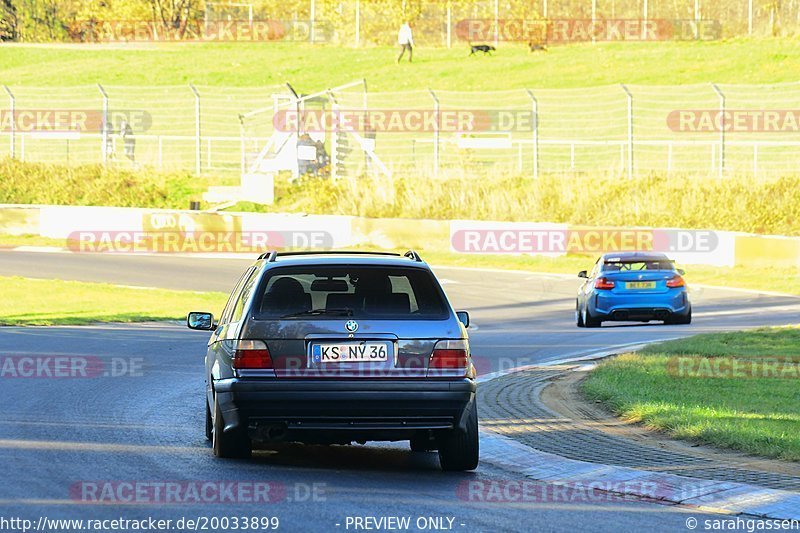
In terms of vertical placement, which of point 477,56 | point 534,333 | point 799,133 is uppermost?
point 477,56

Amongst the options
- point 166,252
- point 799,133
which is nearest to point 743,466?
point 166,252

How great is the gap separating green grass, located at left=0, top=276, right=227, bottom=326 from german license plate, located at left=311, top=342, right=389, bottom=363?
40.3 feet

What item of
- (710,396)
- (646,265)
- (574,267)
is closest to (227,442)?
(710,396)

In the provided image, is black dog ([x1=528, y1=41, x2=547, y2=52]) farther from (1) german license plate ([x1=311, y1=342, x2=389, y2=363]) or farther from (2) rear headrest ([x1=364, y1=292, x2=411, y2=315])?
(1) german license plate ([x1=311, y1=342, x2=389, y2=363])

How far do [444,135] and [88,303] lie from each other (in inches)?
1252

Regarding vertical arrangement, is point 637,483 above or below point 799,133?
below

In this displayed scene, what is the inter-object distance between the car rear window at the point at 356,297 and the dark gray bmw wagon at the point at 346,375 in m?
0.01

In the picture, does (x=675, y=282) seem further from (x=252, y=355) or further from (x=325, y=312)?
(x=252, y=355)

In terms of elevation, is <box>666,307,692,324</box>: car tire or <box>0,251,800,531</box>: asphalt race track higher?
<box>0,251,800,531</box>: asphalt race track

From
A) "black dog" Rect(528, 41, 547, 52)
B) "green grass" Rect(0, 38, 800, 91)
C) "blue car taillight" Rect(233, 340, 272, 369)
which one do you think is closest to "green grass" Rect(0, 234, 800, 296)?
"blue car taillight" Rect(233, 340, 272, 369)

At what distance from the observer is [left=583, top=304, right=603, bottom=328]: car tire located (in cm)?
2184

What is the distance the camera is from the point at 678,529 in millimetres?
7395

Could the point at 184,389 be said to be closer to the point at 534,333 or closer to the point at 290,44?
the point at 534,333

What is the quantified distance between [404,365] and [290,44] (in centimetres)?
7691
